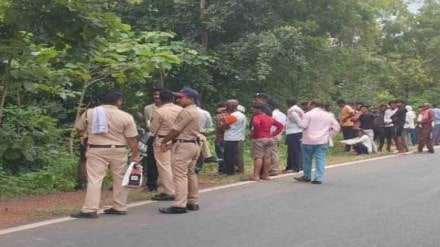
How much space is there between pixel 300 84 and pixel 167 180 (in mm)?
13047

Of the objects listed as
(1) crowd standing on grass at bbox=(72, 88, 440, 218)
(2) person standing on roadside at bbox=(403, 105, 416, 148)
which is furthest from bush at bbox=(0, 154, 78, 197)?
(2) person standing on roadside at bbox=(403, 105, 416, 148)

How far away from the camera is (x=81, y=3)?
26.8 feet

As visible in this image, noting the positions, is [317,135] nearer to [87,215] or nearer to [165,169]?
[165,169]

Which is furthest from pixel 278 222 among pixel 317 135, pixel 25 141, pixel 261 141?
pixel 25 141

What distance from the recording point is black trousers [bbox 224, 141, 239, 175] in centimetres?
1277

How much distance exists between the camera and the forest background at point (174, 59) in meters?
8.68

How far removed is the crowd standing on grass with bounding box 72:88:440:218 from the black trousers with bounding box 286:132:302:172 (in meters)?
0.02

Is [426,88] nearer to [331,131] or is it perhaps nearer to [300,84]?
[300,84]

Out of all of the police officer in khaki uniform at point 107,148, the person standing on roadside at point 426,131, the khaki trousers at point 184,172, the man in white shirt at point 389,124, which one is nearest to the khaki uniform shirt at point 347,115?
the man in white shirt at point 389,124

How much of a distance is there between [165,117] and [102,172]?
1593 millimetres

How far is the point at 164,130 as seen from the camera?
31.2ft

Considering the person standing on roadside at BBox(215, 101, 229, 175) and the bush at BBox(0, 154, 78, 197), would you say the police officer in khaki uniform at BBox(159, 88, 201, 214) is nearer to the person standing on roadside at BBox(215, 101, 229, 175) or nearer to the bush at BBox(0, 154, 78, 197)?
the bush at BBox(0, 154, 78, 197)

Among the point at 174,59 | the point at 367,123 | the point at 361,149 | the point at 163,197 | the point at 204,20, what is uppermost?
the point at 204,20

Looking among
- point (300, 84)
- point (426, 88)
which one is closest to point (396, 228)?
point (300, 84)
